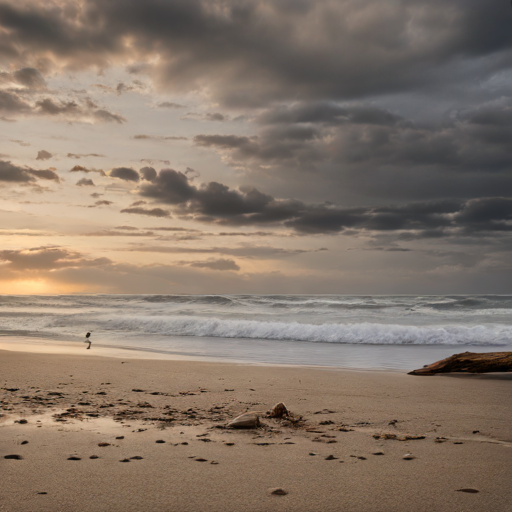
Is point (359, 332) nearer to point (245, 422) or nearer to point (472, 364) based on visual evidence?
point (472, 364)

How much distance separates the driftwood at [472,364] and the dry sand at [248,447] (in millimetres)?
1022

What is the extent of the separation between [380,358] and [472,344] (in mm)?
5141

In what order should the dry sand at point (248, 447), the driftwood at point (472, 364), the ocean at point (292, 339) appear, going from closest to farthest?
the dry sand at point (248, 447) < the driftwood at point (472, 364) < the ocean at point (292, 339)

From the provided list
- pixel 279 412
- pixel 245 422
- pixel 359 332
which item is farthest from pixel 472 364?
pixel 359 332

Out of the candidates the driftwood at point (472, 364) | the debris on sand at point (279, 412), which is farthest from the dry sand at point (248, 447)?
the driftwood at point (472, 364)

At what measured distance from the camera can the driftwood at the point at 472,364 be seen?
7328mm

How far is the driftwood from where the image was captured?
289 inches

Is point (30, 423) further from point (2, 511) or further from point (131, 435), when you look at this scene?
point (2, 511)

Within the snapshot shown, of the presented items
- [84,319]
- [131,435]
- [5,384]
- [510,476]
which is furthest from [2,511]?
[84,319]

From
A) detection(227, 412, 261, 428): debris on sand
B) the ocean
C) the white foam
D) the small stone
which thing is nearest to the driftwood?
the ocean

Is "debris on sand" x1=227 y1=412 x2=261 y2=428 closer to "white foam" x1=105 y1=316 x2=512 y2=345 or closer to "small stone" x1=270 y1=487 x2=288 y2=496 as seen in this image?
"small stone" x1=270 y1=487 x2=288 y2=496

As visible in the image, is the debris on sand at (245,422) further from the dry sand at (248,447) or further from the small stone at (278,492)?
the small stone at (278,492)

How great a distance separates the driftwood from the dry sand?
102 cm

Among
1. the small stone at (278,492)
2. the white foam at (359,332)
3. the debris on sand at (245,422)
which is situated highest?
the white foam at (359,332)
